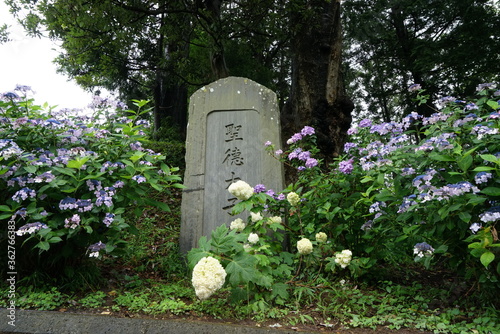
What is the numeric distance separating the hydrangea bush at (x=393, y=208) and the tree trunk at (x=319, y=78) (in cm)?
272

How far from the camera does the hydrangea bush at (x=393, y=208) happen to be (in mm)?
2260

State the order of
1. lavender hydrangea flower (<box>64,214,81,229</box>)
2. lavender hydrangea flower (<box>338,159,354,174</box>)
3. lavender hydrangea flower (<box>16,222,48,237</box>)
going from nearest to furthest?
lavender hydrangea flower (<box>16,222,48,237</box>)
lavender hydrangea flower (<box>64,214,81,229</box>)
lavender hydrangea flower (<box>338,159,354,174</box>)

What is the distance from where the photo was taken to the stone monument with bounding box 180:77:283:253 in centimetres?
395

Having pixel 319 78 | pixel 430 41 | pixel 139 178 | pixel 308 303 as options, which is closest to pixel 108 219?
pixel 139 178

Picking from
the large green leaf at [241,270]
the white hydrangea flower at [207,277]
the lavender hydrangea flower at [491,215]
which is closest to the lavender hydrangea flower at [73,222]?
the white hydrangea flower at [207,277]

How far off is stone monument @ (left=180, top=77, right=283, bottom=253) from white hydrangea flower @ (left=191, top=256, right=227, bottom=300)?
70.8 inches

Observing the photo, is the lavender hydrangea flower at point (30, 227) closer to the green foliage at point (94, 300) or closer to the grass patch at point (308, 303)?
the grass patch at point (308, 303)

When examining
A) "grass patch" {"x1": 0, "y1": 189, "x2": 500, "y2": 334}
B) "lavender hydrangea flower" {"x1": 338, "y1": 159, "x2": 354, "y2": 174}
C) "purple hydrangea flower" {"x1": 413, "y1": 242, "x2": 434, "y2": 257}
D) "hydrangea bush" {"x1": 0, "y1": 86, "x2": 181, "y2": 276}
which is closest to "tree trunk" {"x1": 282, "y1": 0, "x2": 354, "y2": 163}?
"lavender hydrangea flower" {"x1": 338, "y1": 159, "x2": 354, "y2": 174}

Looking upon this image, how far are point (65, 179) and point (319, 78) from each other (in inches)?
190

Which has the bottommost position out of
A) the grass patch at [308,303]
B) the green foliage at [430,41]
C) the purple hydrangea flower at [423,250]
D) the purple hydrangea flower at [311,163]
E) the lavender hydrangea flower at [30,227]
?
the grass patch at [308,303]

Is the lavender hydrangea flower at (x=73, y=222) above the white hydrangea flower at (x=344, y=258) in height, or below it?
above

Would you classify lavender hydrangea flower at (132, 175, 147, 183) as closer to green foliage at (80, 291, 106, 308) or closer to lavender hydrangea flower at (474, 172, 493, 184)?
green foliage at (80, 291, 106, 308)

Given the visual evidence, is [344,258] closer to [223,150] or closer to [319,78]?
[223,150]

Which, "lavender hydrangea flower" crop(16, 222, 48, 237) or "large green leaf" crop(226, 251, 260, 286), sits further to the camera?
"lavender hydrangea flower" crop(16, 222, 48, 237)
